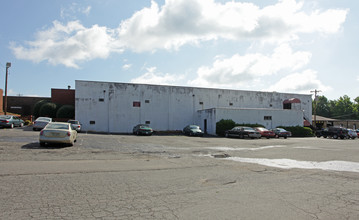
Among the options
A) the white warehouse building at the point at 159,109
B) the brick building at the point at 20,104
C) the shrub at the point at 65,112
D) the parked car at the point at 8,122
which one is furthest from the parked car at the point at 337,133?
the brick building at the point at 20,104

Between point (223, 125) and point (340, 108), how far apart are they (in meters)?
91.7

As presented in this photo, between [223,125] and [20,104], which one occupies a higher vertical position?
[20,104]

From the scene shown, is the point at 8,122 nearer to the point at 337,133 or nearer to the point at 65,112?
the point at 65,112

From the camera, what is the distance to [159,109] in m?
40.3

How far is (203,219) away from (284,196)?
8.23 feet

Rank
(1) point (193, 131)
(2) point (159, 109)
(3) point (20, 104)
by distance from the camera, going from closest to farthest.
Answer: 1. (1) point (193, 131)
2. (2) point (159, 109)
3. (3) point (20, 104)

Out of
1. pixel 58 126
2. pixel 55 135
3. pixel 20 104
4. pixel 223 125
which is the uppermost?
pixel 20 104

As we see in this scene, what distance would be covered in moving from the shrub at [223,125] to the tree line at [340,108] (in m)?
76.3

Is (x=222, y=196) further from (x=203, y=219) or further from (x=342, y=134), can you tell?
(x=342, y=134)

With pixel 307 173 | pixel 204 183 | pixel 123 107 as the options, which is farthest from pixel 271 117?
pixel 204 183

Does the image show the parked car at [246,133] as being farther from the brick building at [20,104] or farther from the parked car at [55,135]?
the brick building at [20,104]

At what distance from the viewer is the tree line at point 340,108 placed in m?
102

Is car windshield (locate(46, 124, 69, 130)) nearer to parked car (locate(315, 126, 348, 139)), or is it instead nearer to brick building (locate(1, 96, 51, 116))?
parked car (locate(315, 126, 348, 139))

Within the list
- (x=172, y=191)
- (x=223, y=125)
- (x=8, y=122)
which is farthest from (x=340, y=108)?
(x=172, y=191)
